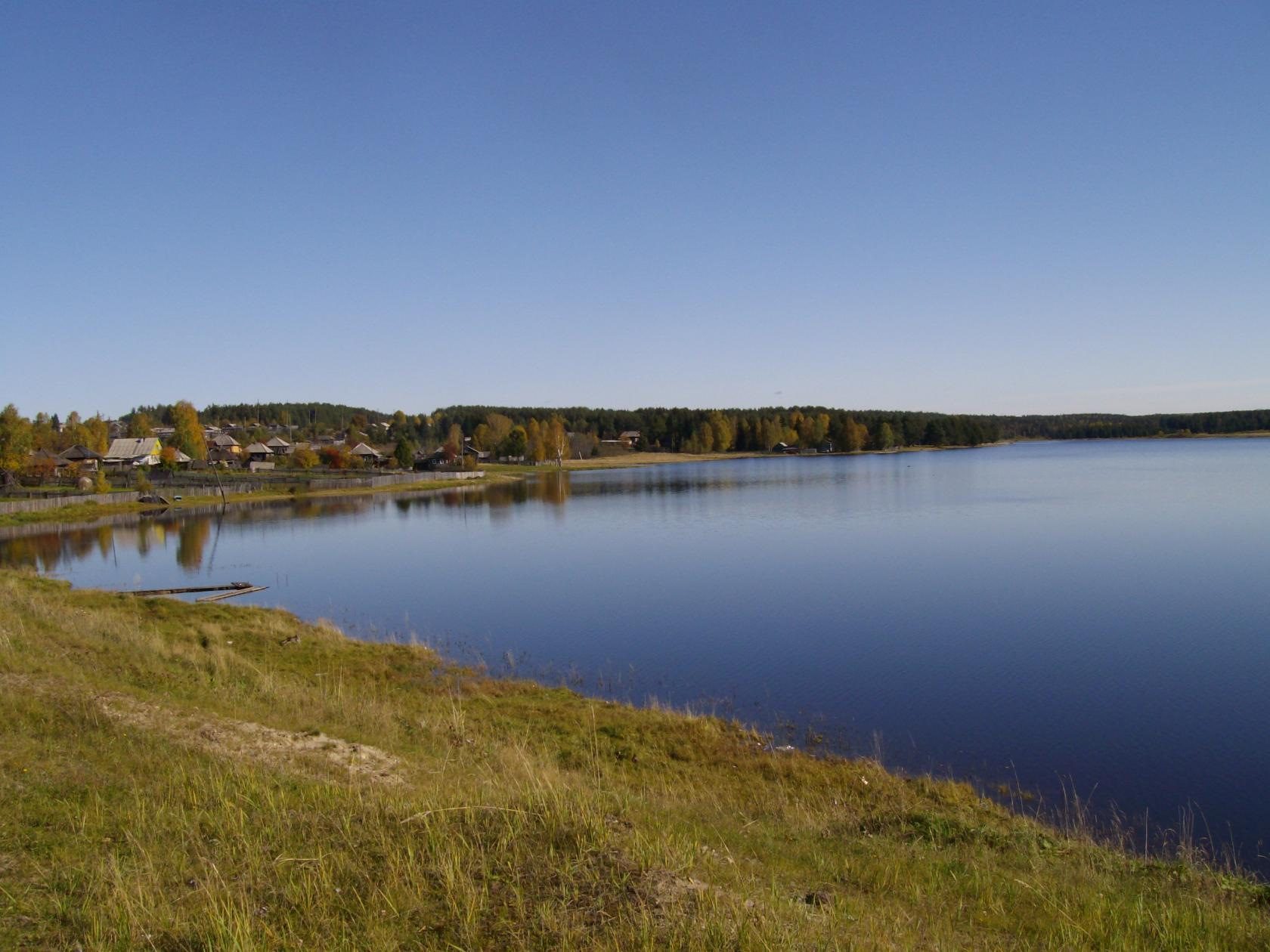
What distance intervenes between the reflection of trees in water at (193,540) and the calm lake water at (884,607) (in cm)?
39

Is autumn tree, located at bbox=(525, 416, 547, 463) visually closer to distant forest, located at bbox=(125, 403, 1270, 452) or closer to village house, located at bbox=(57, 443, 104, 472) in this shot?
distant forest, located at bbox=(125, 403, 1270, 452)

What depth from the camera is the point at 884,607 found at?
22609 mm

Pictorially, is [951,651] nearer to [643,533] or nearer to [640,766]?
[640,766]

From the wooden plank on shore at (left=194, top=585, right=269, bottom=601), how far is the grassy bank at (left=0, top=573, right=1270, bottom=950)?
1603cm

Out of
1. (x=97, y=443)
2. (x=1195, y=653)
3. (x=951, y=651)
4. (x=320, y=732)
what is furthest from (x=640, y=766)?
(x=97, y=443)

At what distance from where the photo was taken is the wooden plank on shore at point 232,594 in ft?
86.5

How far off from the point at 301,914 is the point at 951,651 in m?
16.5

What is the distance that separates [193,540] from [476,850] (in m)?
47.1

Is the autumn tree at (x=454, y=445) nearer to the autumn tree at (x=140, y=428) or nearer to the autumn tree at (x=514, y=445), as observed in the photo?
the autumn tree at (x=514, y=445)

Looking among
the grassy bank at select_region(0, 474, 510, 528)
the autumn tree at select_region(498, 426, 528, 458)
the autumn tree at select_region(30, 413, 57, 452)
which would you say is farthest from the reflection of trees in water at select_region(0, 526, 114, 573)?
the autumn tree at select_region(498, 426, 528, 458)

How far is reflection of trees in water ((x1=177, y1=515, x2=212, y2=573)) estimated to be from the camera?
37.0m

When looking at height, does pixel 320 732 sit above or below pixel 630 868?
below

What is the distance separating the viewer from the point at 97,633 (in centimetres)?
1481

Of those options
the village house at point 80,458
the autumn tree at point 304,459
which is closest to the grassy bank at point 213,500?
the village house at point 80,458
